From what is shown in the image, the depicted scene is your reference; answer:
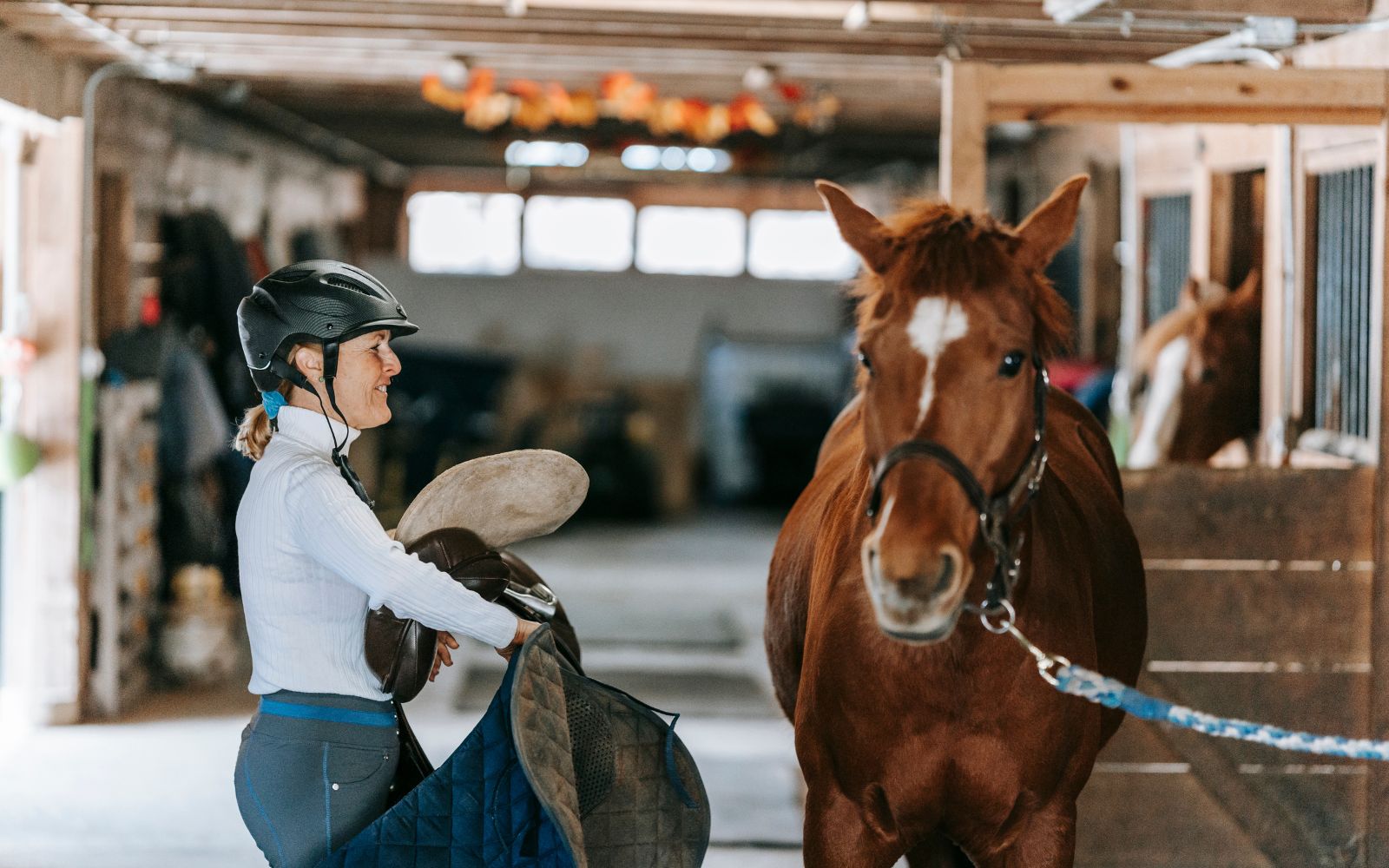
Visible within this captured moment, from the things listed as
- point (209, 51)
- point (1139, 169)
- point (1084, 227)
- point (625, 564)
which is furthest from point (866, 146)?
point (209, 51)

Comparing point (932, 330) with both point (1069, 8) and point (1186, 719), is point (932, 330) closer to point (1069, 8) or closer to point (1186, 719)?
point (1186, 719)

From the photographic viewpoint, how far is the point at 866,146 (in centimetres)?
996

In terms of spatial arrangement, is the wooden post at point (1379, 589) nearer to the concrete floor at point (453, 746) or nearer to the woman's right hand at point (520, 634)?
the concrete floor at point (453, 746)

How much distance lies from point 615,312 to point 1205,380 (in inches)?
316

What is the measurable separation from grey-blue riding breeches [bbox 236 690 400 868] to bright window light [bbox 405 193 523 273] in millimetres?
11219

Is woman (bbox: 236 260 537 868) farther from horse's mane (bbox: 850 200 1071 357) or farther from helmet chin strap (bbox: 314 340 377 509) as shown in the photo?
horse's mane (bbox: 850 200 1071 357)

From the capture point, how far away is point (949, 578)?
5.60 ft

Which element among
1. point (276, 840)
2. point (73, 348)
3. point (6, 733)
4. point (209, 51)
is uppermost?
point (209, 51)

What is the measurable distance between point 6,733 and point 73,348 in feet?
4.60

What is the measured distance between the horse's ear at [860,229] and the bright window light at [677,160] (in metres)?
9.23

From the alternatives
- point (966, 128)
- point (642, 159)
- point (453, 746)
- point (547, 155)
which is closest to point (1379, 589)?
point (966, 128)

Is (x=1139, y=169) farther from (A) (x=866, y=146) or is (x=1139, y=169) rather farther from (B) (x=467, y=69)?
(A) (x=866, y=146)

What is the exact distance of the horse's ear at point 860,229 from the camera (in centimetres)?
204

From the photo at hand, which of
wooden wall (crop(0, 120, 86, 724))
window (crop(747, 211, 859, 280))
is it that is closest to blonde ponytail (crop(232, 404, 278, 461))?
wooden wall (crop(0, 120, 86, 724))
